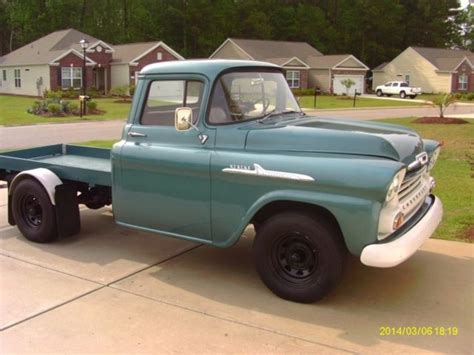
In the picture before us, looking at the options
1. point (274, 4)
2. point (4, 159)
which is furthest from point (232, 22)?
point (4, 159)

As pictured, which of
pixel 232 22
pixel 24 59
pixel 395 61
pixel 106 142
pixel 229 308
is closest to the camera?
pixel 229 308

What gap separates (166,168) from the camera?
489cm

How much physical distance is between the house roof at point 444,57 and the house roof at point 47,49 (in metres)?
36.6

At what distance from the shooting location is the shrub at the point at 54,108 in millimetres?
25861

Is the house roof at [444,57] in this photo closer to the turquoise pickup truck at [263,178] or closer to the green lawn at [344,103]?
the green lawn at [344,103]

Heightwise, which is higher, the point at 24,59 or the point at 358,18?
the point at 358,18

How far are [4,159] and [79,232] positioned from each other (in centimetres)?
128

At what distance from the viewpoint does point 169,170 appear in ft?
16.0

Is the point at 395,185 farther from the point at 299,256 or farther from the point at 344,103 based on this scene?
the point at 344,103

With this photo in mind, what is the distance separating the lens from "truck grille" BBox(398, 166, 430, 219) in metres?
4.33

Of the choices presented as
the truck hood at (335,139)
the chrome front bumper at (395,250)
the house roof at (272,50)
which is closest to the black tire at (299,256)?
the chrome front bumper at (395,250)

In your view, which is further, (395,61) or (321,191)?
(395,61)

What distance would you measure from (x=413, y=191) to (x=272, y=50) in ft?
178

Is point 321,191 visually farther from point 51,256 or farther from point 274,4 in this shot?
point 274,4
